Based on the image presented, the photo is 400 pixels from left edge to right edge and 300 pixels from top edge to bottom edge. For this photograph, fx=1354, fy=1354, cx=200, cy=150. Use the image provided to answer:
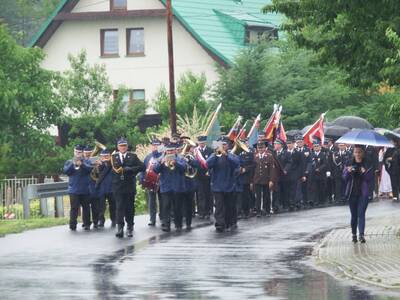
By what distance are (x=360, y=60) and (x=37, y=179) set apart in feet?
56.4

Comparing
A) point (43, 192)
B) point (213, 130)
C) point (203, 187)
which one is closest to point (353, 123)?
point (213, 130)

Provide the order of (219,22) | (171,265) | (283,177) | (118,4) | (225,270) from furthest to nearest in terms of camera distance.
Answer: (118,4) < (219,22) < (283,177) < (171,265) < (225,270)

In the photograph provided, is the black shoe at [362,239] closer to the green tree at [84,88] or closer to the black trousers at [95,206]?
the black trousers at [95,206]

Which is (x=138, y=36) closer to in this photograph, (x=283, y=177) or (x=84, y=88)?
(x=84, y=88)

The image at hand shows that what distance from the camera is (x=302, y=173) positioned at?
32125 mm

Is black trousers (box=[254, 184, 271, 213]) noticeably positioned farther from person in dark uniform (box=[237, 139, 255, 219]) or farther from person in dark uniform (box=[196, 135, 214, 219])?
person in dark uniform (box=[196, 135, 214, 219])

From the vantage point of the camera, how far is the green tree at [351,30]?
20.7m

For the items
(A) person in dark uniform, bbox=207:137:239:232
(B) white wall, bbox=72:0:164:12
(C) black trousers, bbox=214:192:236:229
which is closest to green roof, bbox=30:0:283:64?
(B) white wall, bbox=72:0:164:12

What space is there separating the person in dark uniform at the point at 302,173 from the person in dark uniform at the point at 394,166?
208 cm

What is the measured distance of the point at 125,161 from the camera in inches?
930

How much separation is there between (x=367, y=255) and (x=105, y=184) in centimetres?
767

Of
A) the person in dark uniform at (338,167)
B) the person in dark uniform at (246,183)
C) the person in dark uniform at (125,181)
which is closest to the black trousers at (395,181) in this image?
the person in dark uniform at (338,167)

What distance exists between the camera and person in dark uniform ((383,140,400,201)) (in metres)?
33.3

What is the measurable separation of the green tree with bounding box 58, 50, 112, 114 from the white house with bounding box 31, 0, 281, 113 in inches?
257
